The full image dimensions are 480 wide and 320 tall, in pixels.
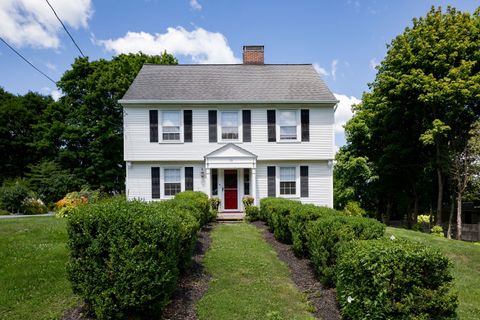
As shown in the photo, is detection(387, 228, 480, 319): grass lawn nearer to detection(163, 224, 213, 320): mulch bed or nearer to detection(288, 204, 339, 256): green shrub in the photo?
detection(288, 204, 339, 256): green shrub

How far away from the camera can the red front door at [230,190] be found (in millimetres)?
16359

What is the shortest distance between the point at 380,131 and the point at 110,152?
21.5 meters

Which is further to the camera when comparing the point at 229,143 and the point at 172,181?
the point at 172,181

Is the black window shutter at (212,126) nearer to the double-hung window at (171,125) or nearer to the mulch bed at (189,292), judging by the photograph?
the double-hung window at (171,125)

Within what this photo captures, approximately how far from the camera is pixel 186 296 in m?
5.51

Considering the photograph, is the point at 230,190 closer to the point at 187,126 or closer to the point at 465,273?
the point at 187,126

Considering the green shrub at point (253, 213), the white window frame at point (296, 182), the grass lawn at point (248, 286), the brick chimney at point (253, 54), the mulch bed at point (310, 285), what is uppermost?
the brick chimney at point (253, 54)

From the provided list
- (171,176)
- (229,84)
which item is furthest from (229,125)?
(171,176)

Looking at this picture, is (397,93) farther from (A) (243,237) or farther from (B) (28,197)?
(B) (28,197)

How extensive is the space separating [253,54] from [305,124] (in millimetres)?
6303

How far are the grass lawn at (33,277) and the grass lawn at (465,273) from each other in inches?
263

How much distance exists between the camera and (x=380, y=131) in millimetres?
19109

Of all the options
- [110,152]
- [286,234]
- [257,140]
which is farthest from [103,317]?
[110,152]

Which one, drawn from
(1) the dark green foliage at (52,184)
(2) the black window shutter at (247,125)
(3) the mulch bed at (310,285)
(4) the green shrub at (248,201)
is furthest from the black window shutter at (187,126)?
(1) the dark green foliage at (52,184)
